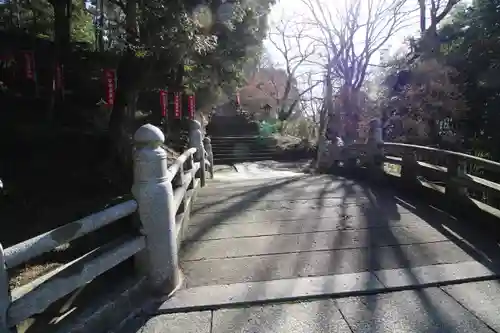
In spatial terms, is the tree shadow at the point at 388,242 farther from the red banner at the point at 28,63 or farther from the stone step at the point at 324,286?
the red banner at the point at 28,63

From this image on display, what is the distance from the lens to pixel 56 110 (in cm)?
1299

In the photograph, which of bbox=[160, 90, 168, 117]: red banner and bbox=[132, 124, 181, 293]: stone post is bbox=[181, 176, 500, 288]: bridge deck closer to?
bbox=[132, 124, 181, 293]: stone post

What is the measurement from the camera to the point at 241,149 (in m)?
21.2

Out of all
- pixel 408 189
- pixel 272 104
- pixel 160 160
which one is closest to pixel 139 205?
pixel 160 160

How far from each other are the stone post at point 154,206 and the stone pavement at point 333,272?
0.82 feet

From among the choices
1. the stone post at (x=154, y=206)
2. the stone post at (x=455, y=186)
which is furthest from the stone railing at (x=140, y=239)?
the stone post at (x=455, y=186)

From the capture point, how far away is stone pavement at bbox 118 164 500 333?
2.19 metres

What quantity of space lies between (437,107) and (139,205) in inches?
530

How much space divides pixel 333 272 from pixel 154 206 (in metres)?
1.59

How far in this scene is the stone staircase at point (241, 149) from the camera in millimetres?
20141

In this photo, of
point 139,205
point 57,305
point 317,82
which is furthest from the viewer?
point 317,82

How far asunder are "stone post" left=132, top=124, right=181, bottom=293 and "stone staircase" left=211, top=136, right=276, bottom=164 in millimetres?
16976

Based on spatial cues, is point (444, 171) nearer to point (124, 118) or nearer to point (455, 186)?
point (455, 186)

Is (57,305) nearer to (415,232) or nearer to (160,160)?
(160,160)
